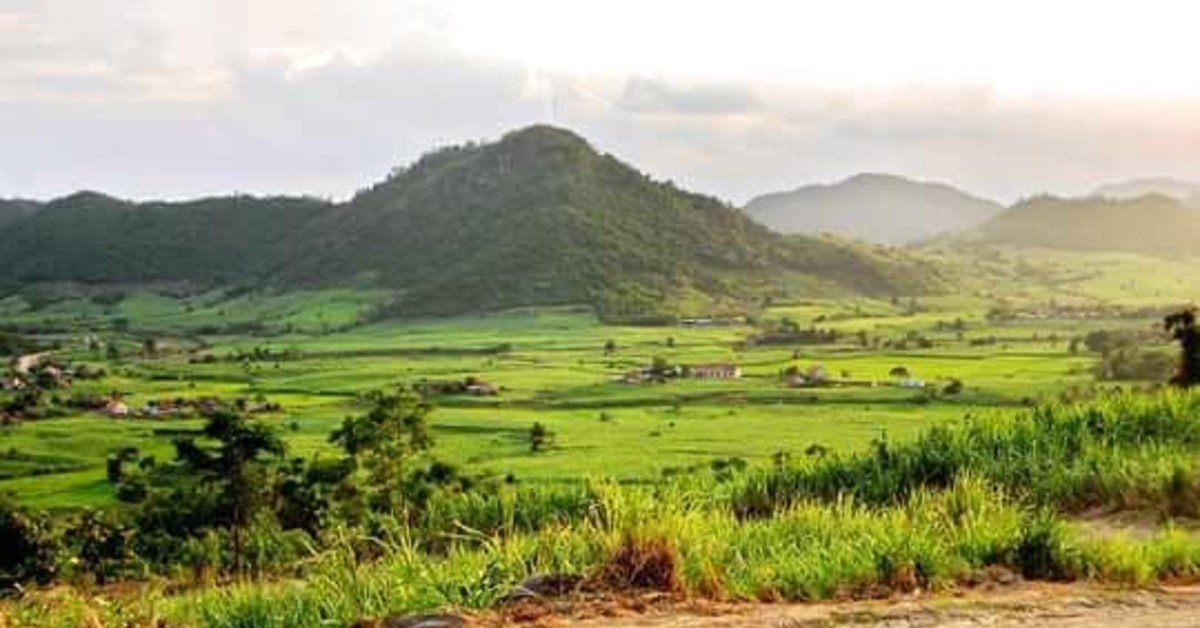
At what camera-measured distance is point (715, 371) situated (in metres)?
86.1

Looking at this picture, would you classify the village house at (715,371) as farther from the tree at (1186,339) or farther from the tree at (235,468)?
the tree at (1186,339)

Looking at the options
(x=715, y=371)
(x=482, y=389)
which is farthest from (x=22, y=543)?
(x=715, y=371)

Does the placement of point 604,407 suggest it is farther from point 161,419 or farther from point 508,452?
point 161,419

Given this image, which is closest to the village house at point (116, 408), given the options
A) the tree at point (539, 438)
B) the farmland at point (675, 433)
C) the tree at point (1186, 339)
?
the farmland at point (675, 433)

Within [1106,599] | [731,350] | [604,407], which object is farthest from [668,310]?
[1106,599]

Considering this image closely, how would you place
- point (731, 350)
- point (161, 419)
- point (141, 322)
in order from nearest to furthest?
point (161, 419), point (731, 350), point (141, 322)

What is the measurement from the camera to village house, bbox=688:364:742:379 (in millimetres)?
84562

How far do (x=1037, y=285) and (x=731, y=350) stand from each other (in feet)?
324

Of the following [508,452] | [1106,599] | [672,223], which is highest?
[672,223]

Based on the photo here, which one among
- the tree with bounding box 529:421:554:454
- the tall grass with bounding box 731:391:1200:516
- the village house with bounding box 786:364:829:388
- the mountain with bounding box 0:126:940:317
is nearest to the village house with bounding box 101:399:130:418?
the tree with bounding box 529:421:554:454

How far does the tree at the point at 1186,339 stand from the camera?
20.1m

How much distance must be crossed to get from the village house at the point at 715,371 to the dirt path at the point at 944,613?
3033 inches

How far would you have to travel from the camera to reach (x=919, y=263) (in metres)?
182

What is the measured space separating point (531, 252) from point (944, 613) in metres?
150
